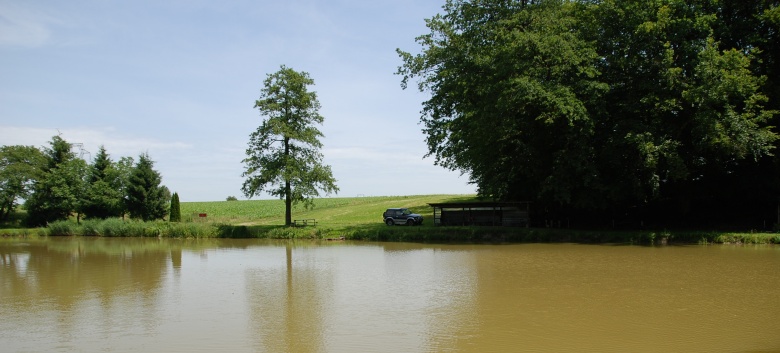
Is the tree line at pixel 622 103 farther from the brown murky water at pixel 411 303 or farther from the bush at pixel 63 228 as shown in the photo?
the bush at pixel 63 228

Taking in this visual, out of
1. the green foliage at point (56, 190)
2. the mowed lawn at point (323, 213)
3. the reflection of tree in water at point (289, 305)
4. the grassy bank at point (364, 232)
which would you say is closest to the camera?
the reflection of tree in water at point (289, 305)

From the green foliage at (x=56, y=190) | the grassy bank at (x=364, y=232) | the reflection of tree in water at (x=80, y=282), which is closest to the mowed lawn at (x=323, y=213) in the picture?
the grassy bank at (x=364, y=232)

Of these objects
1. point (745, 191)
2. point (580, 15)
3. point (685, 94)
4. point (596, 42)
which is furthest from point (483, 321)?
point (745, 191)

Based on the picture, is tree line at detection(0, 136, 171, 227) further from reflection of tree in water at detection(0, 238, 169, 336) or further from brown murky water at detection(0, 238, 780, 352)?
brown murky water at detection(0, 238, 780, 352)

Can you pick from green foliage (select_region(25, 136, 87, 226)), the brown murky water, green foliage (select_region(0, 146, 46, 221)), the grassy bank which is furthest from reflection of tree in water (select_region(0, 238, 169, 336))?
green foliage (select_region(0, 146, 46, 221))

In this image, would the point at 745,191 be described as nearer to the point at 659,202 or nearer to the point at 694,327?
the point at 659,202

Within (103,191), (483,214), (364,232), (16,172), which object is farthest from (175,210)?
(483,214)

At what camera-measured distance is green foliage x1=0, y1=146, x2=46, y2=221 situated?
5322cm

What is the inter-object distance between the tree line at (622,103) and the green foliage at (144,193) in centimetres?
2773

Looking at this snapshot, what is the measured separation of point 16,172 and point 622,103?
56343 millimetres

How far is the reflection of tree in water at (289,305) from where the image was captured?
10195 millimetres

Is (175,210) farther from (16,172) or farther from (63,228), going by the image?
(16,172)

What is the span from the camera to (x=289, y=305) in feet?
44.7

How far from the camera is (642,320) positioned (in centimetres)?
1119
